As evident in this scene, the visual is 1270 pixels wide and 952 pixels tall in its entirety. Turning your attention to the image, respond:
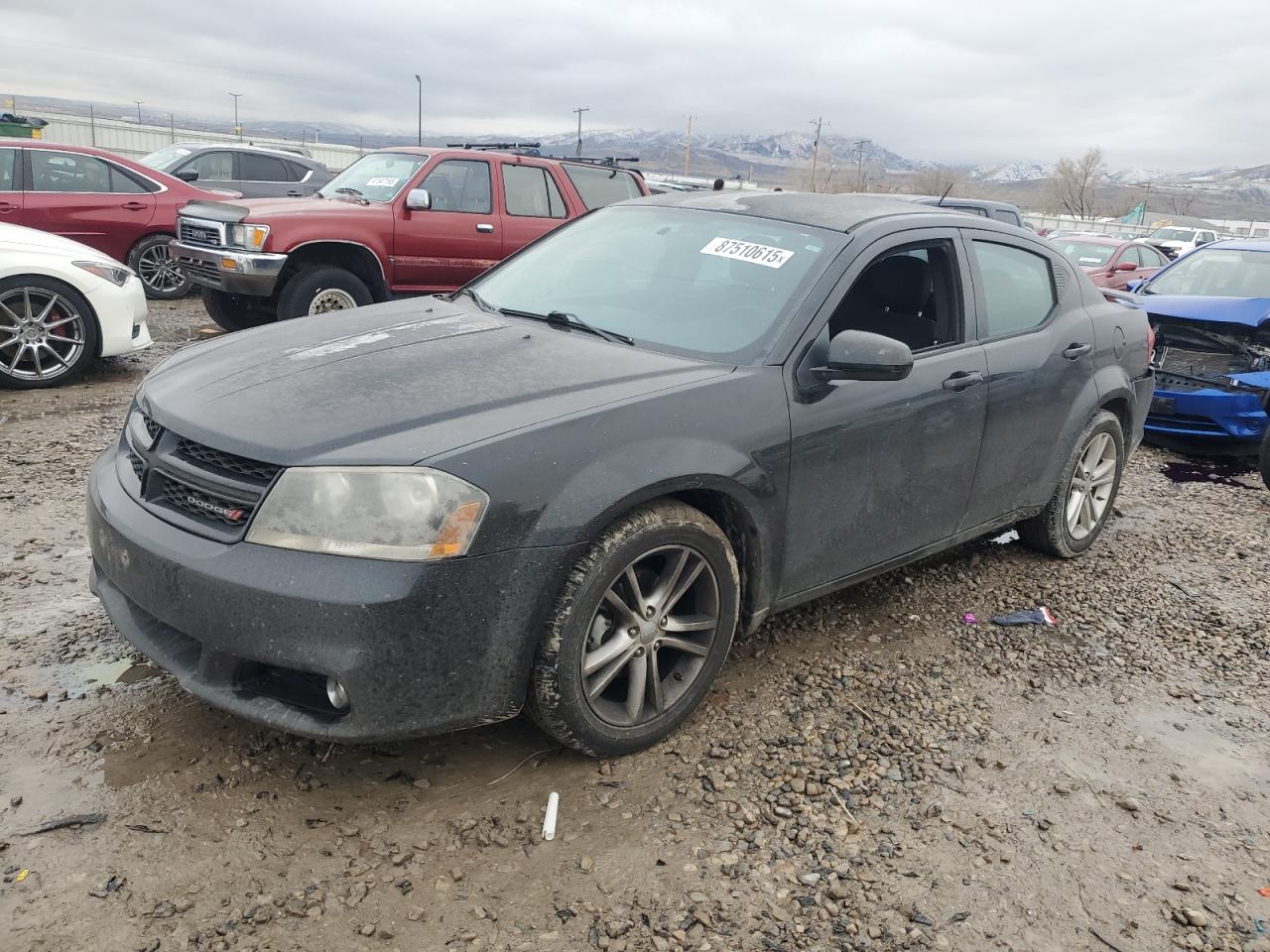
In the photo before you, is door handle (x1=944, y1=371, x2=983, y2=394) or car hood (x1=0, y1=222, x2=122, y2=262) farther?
car hood (x1=0, y1=222, x2=122, y2=262)

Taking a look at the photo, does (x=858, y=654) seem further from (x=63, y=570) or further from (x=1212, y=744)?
(x=63, y=570)

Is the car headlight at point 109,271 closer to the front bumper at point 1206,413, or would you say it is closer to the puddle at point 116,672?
the puddle at point 116,672

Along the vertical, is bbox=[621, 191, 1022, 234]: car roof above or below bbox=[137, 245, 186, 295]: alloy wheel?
above

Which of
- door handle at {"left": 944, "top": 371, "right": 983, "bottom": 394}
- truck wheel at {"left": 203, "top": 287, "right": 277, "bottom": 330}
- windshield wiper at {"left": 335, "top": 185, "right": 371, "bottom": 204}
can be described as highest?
windshield wiper at {"left": 335, "top": 185, "right": 371, "bottom": 204}

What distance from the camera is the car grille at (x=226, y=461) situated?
2.56 meters

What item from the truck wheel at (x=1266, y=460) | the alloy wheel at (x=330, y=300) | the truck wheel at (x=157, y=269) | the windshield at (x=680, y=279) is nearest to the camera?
the windshield at (x=680, y=279)

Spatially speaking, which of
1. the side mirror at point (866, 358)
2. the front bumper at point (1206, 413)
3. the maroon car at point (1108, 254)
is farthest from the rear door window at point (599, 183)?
the maroon car at point (1108, 254)

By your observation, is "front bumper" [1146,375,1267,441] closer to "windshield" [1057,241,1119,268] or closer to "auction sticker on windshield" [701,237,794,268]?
"auction sticker on windshield" [701,237,794,268]

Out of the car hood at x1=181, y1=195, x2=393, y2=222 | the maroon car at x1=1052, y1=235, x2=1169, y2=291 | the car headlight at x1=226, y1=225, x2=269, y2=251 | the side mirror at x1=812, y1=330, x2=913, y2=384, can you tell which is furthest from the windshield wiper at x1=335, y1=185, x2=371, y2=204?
the maroon car at x1=1052, y1=235, x2=1169, y2=291

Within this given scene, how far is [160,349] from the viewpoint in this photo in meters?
8.73

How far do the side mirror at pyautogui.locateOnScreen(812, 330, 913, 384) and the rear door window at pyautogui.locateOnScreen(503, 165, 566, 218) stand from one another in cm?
669

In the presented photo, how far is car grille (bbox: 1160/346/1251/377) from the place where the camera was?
289 inches

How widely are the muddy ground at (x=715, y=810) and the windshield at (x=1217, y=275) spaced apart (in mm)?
5298

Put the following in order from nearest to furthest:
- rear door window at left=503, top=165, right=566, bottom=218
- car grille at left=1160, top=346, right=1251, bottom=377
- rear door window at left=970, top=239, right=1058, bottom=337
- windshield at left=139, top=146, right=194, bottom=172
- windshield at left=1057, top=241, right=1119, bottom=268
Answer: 1. rear door window at left=970, top=239, right=1058, bottom=337
2. car grille at left=1160, top=346, right=1251, bottom=377
3. rear door window at left=503, top=165, right=566, bottom=218
4. windshield at left=139, top=146, right=194, bottom=172
5. windshield at left=1057, top=241, right=1119, bottom=268
